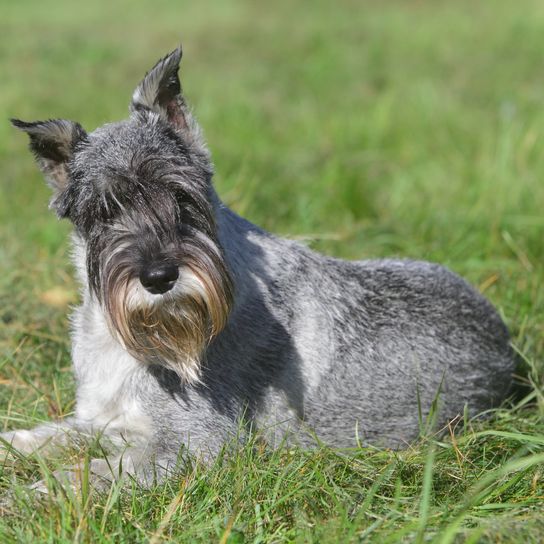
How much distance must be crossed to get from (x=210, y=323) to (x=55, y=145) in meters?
1.35

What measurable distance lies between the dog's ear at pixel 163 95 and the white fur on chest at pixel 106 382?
1.18 meters

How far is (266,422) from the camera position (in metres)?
4.75

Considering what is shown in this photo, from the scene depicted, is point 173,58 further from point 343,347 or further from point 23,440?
point 23,440

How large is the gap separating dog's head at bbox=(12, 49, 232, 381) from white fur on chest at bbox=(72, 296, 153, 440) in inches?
10.7

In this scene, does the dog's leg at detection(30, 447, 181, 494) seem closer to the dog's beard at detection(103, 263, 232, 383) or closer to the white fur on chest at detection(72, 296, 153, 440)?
the white fur on chest at detection(72, 296, 153, 440)

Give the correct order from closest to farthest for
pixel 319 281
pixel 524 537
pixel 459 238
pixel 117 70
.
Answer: pixel 524 537 → pixel 319 281 → pixel 459 238 → pixel 117 70

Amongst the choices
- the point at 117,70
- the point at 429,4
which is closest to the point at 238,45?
the point at 117,70

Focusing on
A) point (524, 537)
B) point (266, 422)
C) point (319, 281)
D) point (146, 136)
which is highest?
point (146, 136)

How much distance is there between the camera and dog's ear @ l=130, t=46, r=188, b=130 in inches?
173

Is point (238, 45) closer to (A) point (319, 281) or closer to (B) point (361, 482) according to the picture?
(A) point (319, 281)

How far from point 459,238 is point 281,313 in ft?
9.48

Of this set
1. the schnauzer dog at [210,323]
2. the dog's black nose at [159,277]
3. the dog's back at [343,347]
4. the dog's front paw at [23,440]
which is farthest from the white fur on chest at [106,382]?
the dog's black nose at [159,277]

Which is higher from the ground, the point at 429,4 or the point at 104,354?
the point at 429,4

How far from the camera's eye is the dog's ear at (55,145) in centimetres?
430
